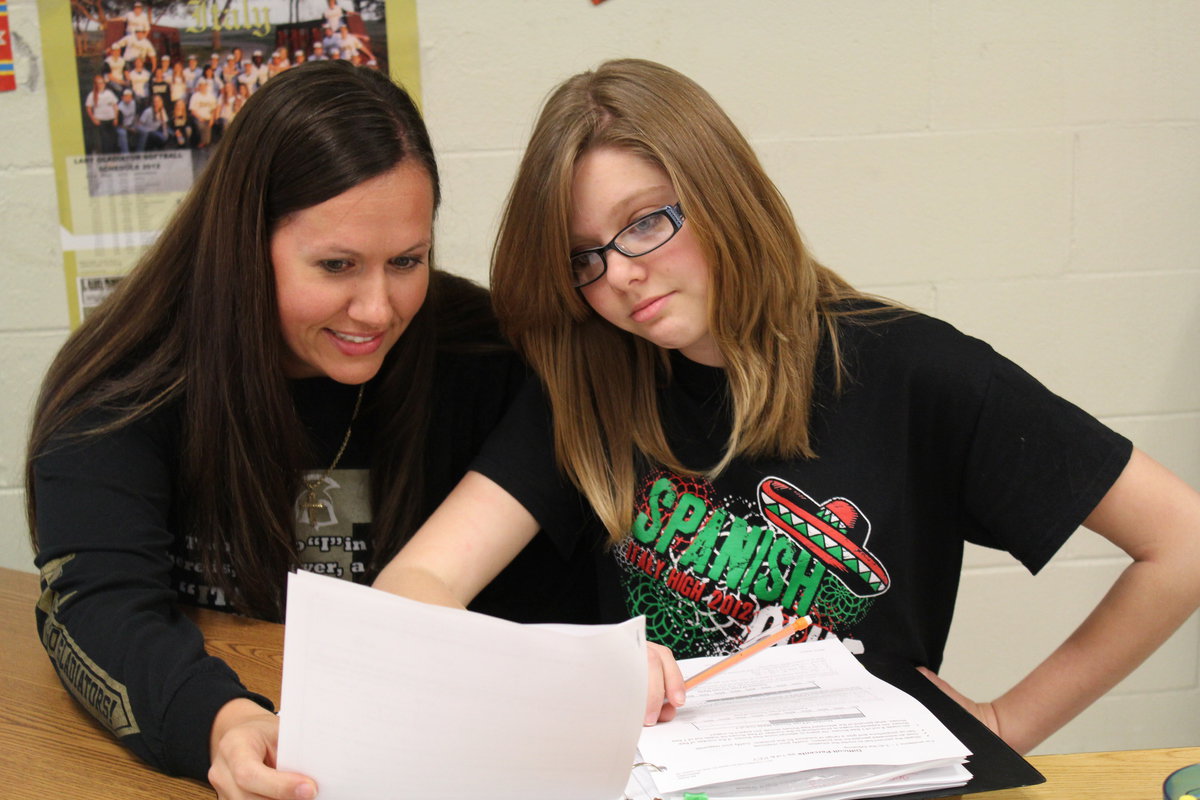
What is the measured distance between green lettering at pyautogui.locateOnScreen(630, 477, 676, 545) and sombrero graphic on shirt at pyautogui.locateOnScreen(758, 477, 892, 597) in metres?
0.14

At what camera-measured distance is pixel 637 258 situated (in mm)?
1034

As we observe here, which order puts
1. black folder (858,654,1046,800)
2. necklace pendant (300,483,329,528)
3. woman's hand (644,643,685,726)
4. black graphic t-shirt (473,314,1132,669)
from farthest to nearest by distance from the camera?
necklace pendant (300,483,329,528), black graphic t-shirt (473,314,1132,669), woman's hand (644,643,685,726), black folder (858,654,1046,800)

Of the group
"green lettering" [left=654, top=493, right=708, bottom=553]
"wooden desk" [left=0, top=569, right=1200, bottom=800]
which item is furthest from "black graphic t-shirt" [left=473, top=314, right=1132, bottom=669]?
"wooden desk" [left=0, top=569, right=1200, bottom=800]

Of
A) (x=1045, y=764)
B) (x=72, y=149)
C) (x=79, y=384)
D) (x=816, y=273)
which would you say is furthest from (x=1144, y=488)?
(x=72, y=149)

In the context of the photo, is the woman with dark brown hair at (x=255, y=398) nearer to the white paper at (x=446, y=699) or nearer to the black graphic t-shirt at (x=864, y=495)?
the black graphic t-shirt at (x=864, y=495)

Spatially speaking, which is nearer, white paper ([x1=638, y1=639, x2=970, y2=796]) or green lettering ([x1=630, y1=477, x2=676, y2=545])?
white paper ([x1=638, y1=639, x2=970, y2=796])

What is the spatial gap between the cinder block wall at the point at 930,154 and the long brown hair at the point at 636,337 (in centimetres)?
66

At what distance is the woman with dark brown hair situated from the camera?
3.46 feet

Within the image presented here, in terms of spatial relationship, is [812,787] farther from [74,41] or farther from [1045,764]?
[74,41]

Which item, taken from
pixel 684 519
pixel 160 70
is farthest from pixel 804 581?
pixel 160 70

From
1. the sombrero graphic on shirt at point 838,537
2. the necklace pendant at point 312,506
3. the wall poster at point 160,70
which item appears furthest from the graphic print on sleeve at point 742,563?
the wall poster at point 160,70

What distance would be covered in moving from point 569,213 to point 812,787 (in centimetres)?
60

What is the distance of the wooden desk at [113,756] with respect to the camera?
30.7 inches

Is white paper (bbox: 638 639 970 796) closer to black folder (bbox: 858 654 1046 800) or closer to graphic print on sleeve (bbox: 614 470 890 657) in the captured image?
black folder (bbox: 858 654 1046 800)
